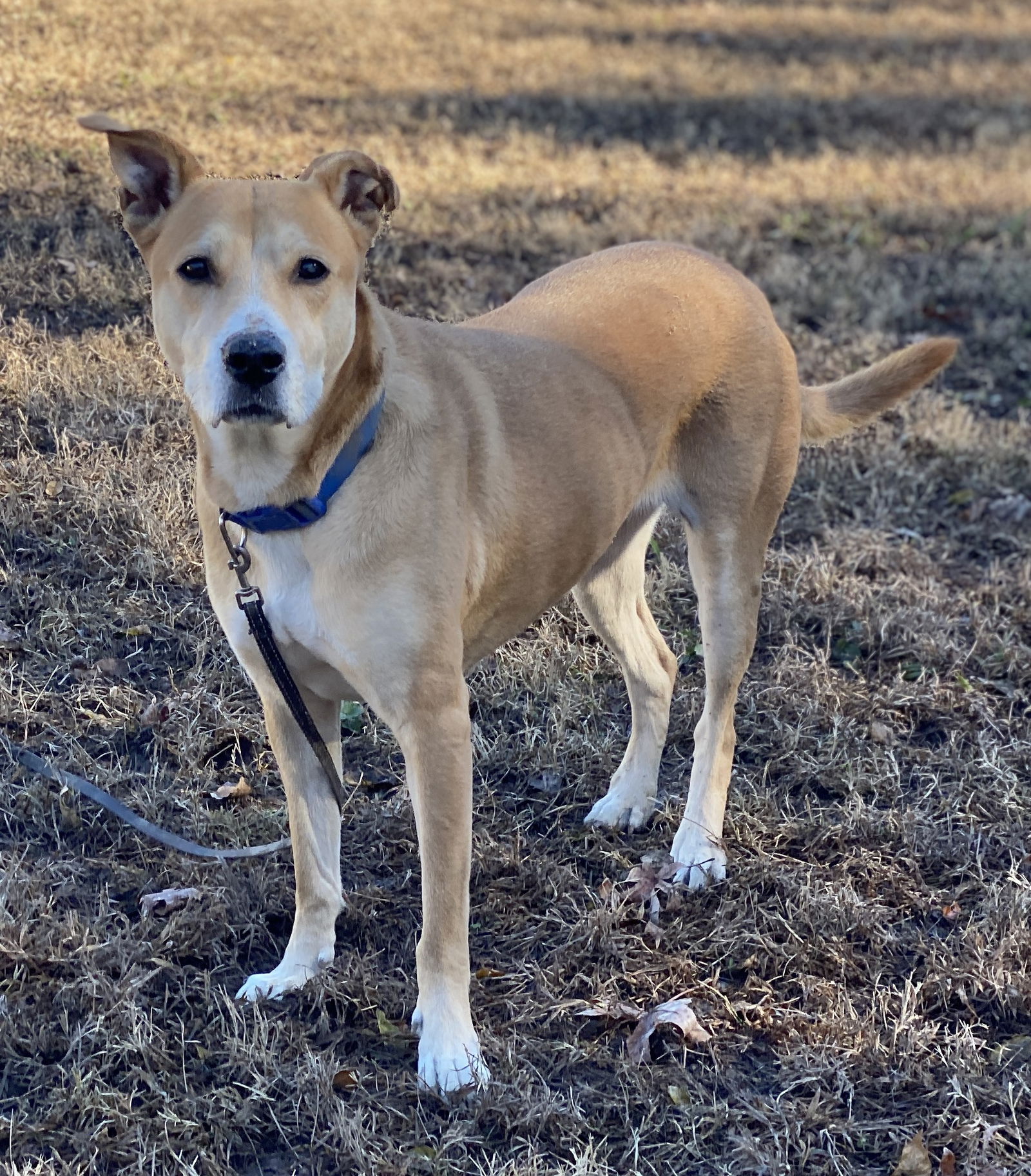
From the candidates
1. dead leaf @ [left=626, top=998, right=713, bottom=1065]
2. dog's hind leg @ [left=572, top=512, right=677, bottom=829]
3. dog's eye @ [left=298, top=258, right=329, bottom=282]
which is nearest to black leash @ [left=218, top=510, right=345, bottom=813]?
dog's eye @ [left=298, top=258, right=329, bottom=282]

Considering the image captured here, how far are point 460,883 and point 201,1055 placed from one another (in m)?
0.76

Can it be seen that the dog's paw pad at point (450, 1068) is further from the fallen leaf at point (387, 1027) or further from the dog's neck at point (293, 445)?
the dog's neck at point (293, 445)

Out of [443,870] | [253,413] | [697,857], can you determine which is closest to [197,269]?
[253,413]

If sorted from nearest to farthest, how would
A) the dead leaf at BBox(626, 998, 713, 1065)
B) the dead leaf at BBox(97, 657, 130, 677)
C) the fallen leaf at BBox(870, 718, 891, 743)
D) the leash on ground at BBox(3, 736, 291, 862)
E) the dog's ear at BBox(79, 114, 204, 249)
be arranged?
the dog's ear at BBox(79, 114, 204, 249), the dead leaf at BBox(626, 998, 713, 1065), the leash on ground at BBox(3, 736, 291, 862), the dead leaf at BBox(97, 657, 130, 677), the fallen leaf at BBox(870, 718, 891, 743)

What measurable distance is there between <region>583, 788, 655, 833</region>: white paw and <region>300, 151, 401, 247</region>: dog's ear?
6.50ft

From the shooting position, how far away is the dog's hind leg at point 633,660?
435 centimetres

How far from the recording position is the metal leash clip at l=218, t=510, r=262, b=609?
10.1 feet

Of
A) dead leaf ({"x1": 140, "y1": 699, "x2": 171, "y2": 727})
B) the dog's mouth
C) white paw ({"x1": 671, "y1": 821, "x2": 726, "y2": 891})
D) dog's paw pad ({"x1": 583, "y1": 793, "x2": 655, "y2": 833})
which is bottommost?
dog's paw pad ({"x1": 583, "y1": 793, "x2": 655, "y2": 833})

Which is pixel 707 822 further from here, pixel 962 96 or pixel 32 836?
pixel 962 96

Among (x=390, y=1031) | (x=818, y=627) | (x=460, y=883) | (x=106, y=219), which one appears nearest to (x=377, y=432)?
(x=460, y=883)

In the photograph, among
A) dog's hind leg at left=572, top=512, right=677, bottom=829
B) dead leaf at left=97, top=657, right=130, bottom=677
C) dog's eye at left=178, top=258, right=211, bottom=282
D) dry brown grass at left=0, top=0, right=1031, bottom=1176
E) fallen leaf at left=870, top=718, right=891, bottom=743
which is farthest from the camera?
fallen leaf at left=870, top=718, right=891, bottom=743

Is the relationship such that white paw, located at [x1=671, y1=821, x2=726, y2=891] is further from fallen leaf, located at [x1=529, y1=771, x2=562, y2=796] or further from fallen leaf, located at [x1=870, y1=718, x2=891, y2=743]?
fallen leaf, located at [x1=870, y1=718, x2=891, y2=743]

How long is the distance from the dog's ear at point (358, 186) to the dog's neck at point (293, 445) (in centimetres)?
27

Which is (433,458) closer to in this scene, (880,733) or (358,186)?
(358,186)
